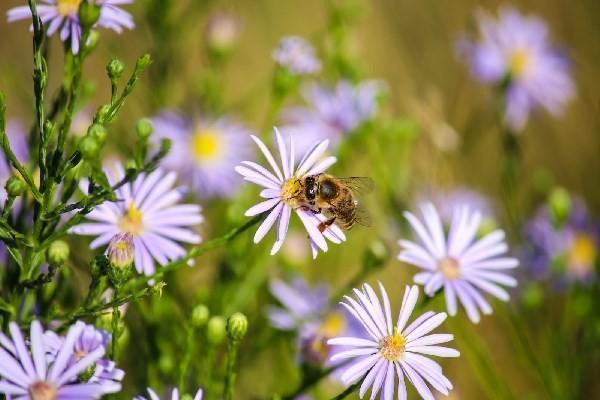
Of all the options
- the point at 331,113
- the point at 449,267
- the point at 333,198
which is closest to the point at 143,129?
the point at 333,198

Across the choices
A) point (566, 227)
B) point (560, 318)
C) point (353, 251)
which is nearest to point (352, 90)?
point (353, 251)

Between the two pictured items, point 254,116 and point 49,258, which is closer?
point 49,258

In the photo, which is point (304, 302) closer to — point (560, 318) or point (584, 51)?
point (560, 318)

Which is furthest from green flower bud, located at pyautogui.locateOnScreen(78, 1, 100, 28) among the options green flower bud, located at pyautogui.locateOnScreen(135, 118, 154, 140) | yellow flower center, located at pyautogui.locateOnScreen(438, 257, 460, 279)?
yellow flower center, located at pyautogui.locateOnScreen(438, 257, 460, 279)

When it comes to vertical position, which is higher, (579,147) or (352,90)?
(579,147)

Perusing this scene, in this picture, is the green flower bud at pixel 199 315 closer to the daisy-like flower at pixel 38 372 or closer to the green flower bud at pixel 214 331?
the green flower bud at pixel 214 331
